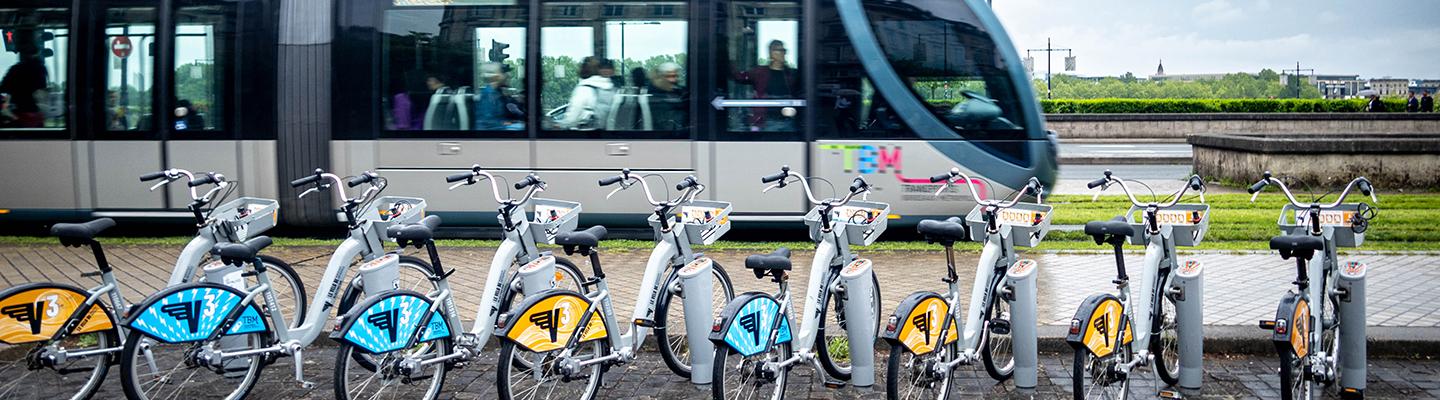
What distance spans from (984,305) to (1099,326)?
0.64 metres

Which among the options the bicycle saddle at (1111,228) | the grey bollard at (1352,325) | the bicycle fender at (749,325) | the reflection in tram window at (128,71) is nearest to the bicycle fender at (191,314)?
the bicycle fender at (749,325)

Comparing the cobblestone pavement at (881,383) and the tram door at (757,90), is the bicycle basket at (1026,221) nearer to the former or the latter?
the cobblestone pavement at (881,383)

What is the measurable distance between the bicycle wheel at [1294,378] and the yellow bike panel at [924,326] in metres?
1.38

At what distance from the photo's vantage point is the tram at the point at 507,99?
12398mm

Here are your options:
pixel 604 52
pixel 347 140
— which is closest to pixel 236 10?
pixel 347 140

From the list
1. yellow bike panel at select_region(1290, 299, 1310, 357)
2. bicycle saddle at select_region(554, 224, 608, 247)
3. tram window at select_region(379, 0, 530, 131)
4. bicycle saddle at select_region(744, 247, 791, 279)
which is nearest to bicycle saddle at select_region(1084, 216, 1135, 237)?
yellow bike panel at select_region(1290, 299, 1310, 357)

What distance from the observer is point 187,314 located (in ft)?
A: 18.1

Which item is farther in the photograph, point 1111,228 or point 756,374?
point 1111,228

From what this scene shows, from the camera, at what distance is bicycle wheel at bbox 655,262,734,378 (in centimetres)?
616

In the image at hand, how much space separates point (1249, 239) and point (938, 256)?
3578 mm

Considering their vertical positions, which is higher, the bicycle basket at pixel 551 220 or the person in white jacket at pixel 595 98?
the person in white jacket at pixel 595 98

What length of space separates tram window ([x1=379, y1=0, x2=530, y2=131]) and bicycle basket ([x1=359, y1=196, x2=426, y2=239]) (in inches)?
243

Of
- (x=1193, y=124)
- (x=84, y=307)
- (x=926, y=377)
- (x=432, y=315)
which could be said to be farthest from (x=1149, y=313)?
(x=1193, y=124)

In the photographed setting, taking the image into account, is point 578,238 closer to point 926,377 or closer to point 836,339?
point 926,377
